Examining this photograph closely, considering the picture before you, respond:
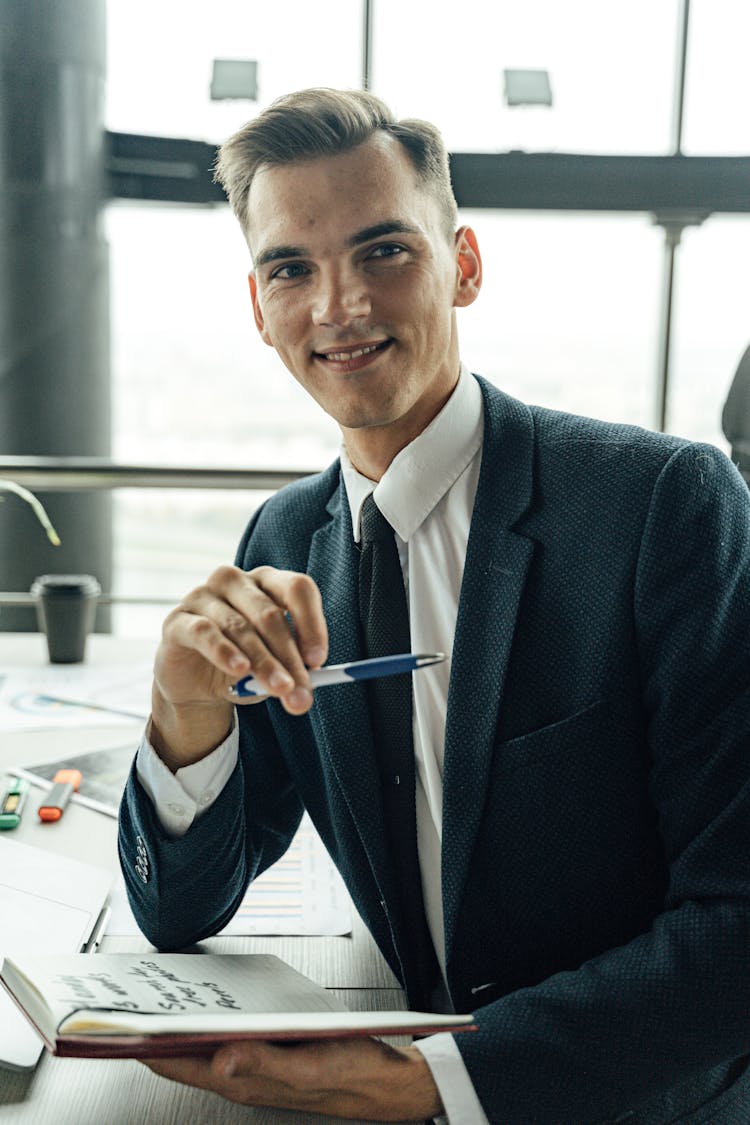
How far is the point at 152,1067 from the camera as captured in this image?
873 millimetres

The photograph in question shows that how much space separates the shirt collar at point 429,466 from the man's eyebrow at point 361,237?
19 cm

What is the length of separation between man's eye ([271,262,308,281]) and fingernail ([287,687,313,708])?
0.55 meters

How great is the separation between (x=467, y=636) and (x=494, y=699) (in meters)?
0.07

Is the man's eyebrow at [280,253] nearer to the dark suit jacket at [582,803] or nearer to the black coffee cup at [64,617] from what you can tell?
the dark suit jacket at [582,803]

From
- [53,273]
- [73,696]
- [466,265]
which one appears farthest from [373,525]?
[53,273]

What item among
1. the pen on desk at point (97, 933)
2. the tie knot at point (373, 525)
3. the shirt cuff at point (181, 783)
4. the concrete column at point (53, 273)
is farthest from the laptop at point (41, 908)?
the concrete column at point (53, 273)

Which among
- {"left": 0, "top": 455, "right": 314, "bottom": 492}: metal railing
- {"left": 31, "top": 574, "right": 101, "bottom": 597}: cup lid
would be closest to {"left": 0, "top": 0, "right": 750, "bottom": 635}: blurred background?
{"left": 0, "top": 455, "right": 314, "bottom": 492}: metal railing

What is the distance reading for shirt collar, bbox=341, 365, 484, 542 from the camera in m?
1.22

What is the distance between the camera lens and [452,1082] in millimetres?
887

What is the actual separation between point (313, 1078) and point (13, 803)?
2.32 ft

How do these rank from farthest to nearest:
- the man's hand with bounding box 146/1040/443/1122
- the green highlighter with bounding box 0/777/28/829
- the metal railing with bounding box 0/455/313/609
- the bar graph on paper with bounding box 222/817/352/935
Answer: the metal railing with bounding box 0/455/313/609
the green highlighter with bounding box 0/777/28/829
the bar graph on paper with bounding box 222/817/352/935
the man's hand with bounding box 146/1040/443/1122

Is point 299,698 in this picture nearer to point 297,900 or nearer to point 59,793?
point 297,900

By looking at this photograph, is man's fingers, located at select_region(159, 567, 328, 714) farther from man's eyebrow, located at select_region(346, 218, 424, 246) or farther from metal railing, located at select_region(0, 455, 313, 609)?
metal railing, located at select_region(0, 455, 313, 609)

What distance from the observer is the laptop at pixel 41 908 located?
Result: 943 mm
